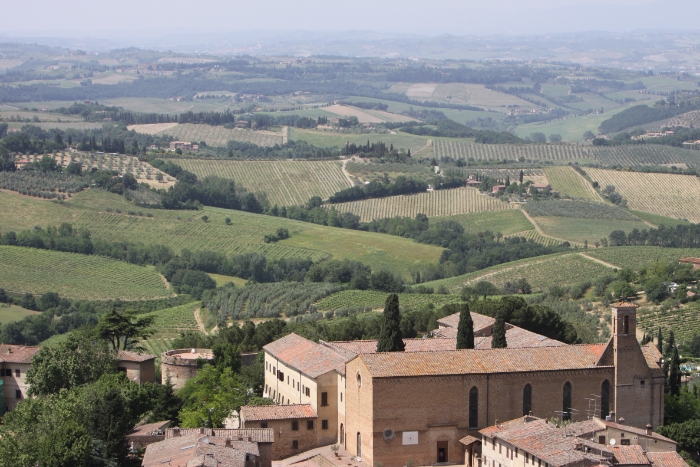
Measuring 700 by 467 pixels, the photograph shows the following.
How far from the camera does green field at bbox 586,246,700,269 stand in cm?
10344

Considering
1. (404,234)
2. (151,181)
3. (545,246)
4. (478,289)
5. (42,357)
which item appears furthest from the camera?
(151,181)

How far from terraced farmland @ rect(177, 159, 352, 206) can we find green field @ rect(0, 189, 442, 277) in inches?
886

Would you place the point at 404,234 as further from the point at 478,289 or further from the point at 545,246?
the point at 478,289

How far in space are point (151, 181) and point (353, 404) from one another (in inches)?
4439

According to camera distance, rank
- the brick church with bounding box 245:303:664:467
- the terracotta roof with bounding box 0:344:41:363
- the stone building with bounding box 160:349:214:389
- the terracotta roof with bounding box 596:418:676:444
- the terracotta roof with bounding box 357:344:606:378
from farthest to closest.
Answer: the stone building with bounding box 160:349:214:389, the terracotta roof with bounding box 0:344:41:363, the terracotta roof with bounding box 357:344:606:378, the brick church with bounding box 245:303:664:467, the terracotta roof with bounding box 596:418:676:444

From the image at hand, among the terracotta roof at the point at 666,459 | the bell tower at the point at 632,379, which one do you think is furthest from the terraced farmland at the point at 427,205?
the terracotta roof at the point at 666,459

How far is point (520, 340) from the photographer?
55844 mm

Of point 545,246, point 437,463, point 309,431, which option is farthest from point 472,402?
point 545,246

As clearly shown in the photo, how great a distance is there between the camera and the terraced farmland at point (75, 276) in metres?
107

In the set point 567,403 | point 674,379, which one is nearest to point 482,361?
point 567,403

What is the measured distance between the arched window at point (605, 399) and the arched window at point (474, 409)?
4874 millimetres

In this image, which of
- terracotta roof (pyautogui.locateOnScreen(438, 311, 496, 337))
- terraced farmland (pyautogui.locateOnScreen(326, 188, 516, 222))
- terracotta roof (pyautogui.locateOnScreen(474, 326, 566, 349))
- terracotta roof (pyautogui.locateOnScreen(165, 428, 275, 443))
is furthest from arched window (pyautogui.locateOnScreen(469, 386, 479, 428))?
terraced farmland (pyautogui.locateOnScreen(326, 188, 516, 222))

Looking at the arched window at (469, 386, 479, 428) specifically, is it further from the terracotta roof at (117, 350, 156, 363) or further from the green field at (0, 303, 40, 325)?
the green field at (0, 303, 40, 325)

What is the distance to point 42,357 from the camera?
5538 centimetres
